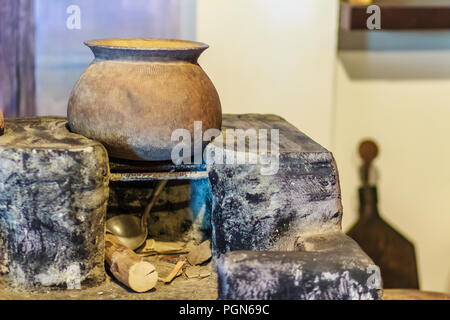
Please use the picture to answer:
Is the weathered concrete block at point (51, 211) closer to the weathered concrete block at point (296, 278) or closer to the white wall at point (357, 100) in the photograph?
the weathered concrete block at point (296, 278)

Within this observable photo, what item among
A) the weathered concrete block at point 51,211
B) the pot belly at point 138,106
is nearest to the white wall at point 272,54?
the pot belly at point 138,106

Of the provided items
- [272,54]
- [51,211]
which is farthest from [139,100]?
[272,54]

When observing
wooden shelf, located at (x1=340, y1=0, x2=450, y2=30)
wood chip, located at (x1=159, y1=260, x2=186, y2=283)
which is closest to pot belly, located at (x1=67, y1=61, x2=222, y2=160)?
wood chip, located at (x1=159, y1=260, x2=186, y2=283)

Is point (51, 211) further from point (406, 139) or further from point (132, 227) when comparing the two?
point (406, 139)

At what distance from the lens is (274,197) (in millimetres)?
2533

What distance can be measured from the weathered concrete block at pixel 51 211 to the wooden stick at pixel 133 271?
0.09 meters

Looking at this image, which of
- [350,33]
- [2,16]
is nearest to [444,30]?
[350,33]

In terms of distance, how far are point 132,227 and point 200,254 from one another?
1.05 feet

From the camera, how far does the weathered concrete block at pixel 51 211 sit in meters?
2.40

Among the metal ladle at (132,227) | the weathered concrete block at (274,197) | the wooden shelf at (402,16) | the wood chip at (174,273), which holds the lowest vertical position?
the wood chip at (174,273)

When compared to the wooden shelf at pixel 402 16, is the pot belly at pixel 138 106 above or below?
below

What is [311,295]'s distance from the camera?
2145 mm

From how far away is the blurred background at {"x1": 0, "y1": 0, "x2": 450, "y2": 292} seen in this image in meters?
3.49

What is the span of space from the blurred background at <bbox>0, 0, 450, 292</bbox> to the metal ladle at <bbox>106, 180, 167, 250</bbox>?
790mm
